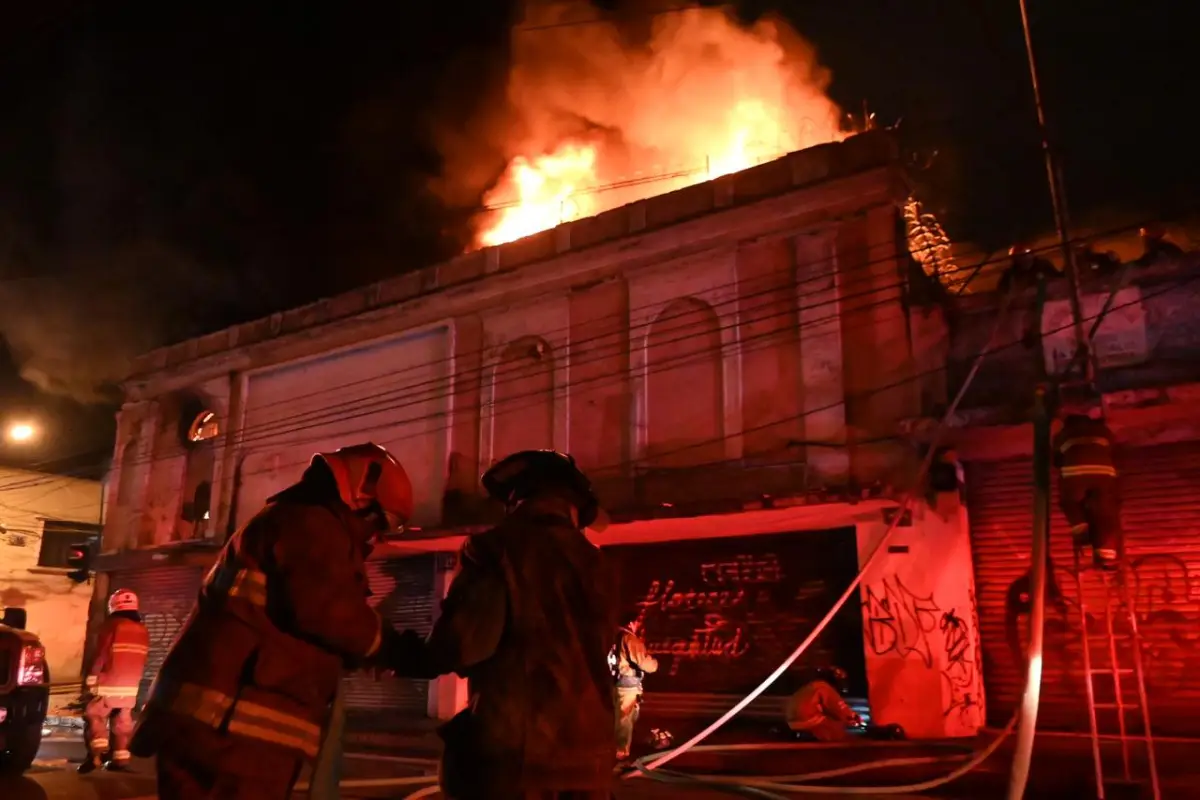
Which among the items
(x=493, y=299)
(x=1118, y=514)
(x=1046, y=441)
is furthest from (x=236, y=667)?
(x=493, y=299)

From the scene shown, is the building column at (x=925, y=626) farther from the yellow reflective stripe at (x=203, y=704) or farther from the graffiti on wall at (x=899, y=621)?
the yellow reflective stripe at (x=203, y=704)

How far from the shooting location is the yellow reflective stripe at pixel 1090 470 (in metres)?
4.72

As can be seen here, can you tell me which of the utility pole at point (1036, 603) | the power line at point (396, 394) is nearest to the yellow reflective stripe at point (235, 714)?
the utility pole at point (1036, 603)

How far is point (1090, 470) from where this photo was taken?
4738mm

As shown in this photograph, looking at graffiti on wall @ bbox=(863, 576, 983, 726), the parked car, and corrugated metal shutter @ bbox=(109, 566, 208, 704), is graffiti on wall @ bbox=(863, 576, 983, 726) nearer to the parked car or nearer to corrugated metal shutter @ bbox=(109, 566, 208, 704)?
the parked car

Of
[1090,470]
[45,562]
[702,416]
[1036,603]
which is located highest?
[702,416]

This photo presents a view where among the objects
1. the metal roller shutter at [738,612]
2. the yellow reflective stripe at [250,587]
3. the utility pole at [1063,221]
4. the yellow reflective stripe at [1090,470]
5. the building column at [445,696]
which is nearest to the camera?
the yellow reflective stripe at [250,587]

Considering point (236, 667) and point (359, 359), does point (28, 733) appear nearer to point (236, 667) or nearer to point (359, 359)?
point (236, 667)

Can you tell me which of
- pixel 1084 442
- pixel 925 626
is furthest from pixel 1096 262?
pixel 1084 442

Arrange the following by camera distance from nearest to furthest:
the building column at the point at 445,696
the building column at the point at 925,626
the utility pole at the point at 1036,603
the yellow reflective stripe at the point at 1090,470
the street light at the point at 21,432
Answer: the utility pole at the point at 1036,603 → the yellow reflective stripe at the point at 1090,470 → the building column at the point at 925,626 → the building column at the point at 445,696 → the street light at the point at 21,432

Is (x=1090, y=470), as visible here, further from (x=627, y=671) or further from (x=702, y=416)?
(x=702, y=416)

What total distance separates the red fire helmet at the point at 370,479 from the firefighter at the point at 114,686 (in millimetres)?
6366

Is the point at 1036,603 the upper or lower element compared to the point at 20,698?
upper

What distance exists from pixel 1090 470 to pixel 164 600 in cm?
1721
